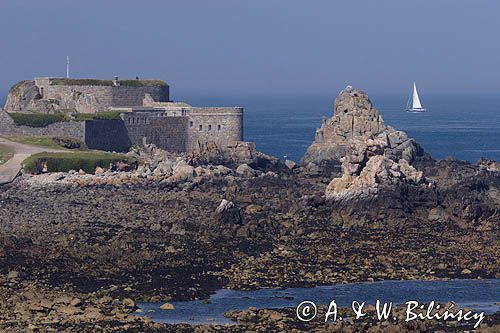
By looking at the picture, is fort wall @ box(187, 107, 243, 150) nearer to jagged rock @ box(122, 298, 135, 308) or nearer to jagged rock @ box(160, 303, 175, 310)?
jagged rock @ box(160, 303, 175, 310)

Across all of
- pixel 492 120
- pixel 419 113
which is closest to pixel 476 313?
pixel 492 120

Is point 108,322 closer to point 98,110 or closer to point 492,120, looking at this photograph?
point 98,110

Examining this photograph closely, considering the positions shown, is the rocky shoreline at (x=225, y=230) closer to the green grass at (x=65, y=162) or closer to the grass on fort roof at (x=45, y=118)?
the green grass at (x=65, y=162)

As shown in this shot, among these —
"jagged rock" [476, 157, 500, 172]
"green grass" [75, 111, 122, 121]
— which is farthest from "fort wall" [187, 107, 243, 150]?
"jagged rock" [476, 157, 500, 172]

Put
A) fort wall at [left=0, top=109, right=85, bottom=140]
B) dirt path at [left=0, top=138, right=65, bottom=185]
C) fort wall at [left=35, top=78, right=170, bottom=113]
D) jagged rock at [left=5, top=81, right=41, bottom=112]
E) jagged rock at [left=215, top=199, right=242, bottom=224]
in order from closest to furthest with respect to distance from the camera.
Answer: jagged rock at [left=215, top=199, right=242, bottom=224]
dirt path at [left=0, top=138, right=65, bottom=185]
fort wall at [left=0, top=109, right=85, bottom=140]
fort wall at [left=35, top=78, right=170, bottom=113]
jagged rock at [left=5, top=81, right=41, bottom=112]

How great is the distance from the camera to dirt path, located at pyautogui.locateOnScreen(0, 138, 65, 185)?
59.4 m

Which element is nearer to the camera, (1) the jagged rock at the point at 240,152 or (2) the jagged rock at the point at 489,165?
(2) the jagged rock at the point at 489,165

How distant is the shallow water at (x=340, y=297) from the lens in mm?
34125

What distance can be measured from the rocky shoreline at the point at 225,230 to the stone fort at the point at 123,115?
5.18m

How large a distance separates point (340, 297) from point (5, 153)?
104ft

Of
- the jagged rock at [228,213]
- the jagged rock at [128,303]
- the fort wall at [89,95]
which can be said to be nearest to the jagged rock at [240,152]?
the fort wall at [89,95]

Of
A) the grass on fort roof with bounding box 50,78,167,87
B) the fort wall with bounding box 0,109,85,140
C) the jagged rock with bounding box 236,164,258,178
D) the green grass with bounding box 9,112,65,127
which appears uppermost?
the grass on fort roof with bounding box 50,78,167,87

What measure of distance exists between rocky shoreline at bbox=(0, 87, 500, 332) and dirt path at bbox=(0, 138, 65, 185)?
3.62 feet

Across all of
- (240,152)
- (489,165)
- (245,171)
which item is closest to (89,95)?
(240,152)
